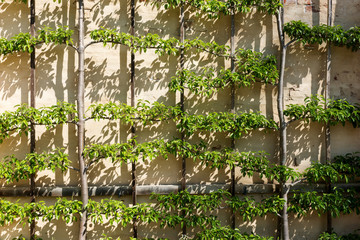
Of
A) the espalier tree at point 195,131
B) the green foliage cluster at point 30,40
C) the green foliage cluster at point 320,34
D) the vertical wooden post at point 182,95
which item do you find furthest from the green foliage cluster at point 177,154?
the green foliage cluster at point 320,34

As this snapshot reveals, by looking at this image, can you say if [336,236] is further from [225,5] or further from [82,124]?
[82,124]

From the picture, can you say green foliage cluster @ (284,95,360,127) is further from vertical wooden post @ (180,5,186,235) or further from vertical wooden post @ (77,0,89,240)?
vertical wooden post @ (77,0,89,240)

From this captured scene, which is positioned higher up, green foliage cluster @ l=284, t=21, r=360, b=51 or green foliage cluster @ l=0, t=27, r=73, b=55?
green foliage cluster @ l=284, t=21, r=360, b=51

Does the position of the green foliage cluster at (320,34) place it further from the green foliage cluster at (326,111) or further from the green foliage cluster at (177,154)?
the green foliage cluster at (177,154)

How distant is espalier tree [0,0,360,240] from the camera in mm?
3107

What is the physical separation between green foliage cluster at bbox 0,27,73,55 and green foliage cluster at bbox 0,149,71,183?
3.17 ft

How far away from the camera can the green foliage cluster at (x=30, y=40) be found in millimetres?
3090

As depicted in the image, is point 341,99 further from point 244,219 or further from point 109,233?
point 109,233

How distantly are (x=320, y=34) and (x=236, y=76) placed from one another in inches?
39.3

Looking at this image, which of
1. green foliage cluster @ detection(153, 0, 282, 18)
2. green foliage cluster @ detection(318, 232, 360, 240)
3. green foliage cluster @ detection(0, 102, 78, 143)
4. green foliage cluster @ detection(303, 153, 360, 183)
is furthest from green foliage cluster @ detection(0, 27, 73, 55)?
green foliage cluster @ detection(318, 232, 360, 240)

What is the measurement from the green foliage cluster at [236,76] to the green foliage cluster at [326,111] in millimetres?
377

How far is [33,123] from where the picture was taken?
317 cm

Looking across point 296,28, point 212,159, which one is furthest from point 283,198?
point 296,28

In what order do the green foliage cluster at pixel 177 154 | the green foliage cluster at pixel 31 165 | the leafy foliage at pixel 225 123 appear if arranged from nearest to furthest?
A: the green foliage cluster at pixel 31 165 → the green foliage cluster at pixel 177 154 → the leafy foliage at pixel 225 123
